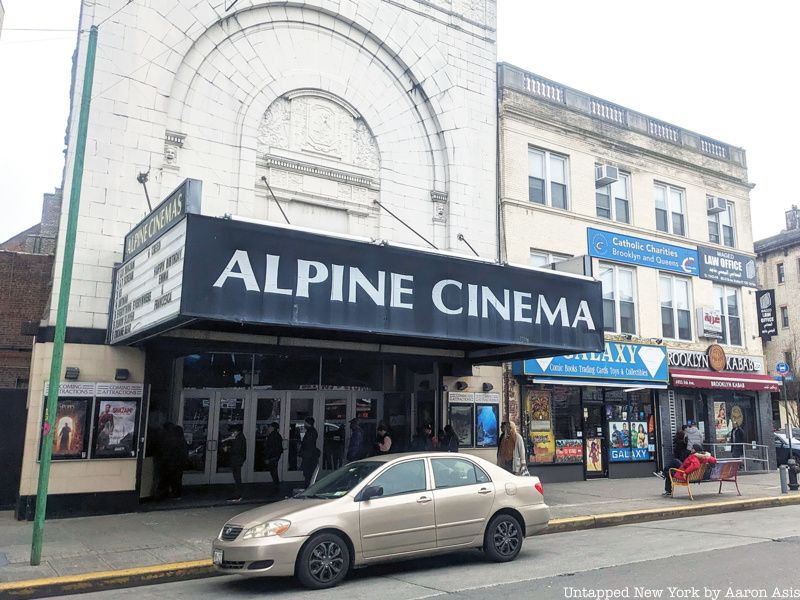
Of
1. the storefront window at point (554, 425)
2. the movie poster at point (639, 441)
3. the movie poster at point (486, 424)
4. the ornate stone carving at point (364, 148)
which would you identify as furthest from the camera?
the movie poster at point (639, 441)

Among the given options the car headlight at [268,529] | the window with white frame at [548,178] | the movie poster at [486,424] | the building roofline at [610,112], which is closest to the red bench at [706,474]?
the movie poster at [486,424]

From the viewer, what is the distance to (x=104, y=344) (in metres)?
12.9

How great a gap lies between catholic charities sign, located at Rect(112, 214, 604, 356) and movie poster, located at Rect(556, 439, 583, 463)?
19.8 feet

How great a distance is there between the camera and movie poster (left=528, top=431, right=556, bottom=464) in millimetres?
18609

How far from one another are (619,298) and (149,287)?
14808mm

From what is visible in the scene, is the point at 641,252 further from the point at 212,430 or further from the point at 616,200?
the point at 212,430

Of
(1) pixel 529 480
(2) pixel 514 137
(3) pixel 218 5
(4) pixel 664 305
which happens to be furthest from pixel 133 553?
(4) pixel 664 305

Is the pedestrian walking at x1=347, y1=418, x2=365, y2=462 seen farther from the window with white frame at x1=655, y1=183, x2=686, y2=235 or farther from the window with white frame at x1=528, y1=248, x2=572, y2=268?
the window with white frame at x1=655, y1=183, x2=686, y2=235

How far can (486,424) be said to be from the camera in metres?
17.7

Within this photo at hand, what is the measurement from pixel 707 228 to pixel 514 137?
29.5 ft

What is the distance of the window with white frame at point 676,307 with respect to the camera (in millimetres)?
22125

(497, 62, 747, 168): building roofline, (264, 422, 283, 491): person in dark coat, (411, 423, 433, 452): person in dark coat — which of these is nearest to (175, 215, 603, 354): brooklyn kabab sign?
(411, 423, 433, 452): person in dark coat

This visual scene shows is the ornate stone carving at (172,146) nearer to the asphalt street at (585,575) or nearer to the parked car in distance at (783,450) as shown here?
the asphalt street at (585,575)

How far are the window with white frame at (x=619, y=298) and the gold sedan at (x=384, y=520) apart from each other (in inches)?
470
